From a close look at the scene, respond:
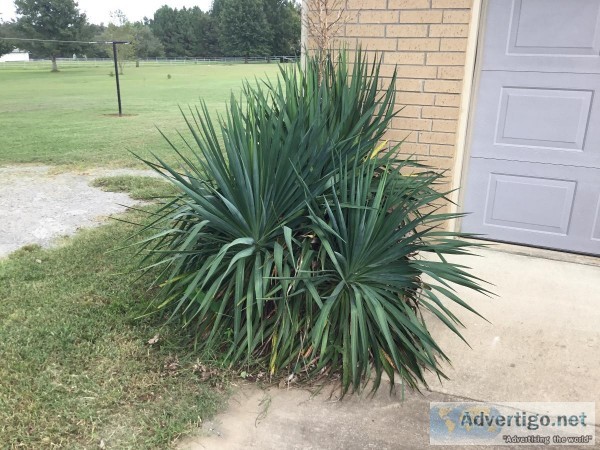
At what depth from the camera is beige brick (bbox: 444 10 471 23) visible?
3.93m

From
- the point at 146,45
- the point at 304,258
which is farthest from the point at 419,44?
the point at 146,45

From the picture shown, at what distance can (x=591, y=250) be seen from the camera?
165 inches

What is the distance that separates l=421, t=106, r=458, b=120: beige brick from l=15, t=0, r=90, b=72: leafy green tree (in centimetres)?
3807

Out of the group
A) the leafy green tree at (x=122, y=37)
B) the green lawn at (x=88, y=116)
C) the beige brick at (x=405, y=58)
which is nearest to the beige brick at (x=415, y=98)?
the beige brick at (x=405, y=58)

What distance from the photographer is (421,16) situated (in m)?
4.06

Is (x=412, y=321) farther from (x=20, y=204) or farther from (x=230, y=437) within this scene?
(x=20, y=204)

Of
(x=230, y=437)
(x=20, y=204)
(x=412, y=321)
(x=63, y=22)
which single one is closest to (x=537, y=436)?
(x=412, y=321)

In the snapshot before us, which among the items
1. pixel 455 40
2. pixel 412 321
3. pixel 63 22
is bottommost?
pixel 412 321

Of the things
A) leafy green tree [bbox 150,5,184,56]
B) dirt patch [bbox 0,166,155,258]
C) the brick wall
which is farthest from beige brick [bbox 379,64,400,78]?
leafy green tree [bbox 150,5,184,56]

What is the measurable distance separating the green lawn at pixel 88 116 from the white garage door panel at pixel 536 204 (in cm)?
228

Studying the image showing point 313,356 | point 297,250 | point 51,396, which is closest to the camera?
point 51,396

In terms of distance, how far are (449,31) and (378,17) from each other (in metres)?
0.59

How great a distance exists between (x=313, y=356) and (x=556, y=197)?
2.61 meters

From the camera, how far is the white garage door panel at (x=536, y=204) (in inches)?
161
